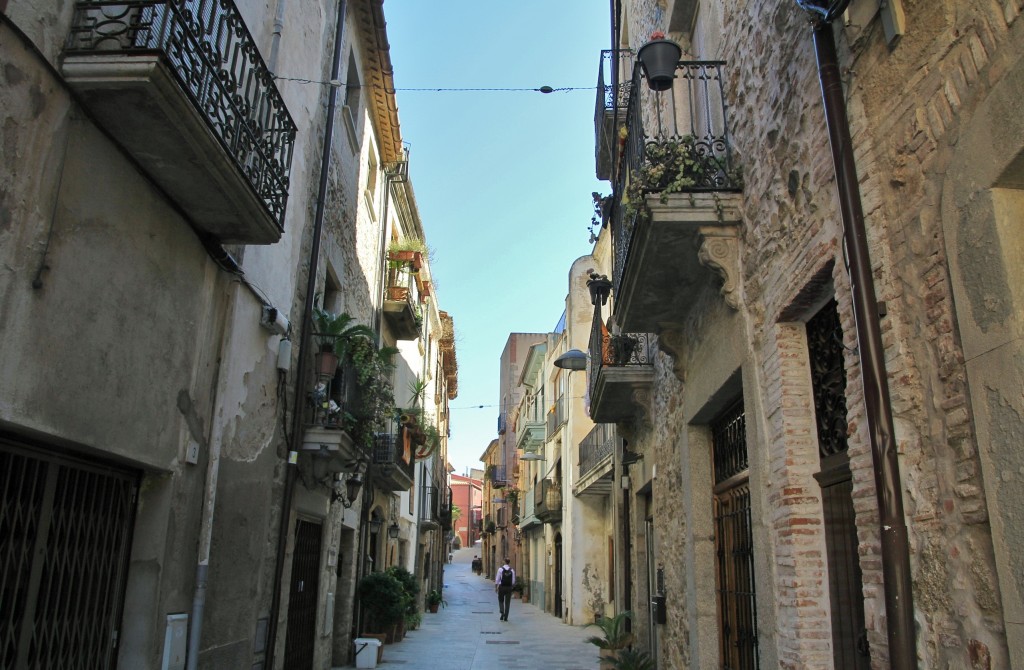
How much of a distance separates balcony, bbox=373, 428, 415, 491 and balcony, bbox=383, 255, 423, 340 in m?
2.43

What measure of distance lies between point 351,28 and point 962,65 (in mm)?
10093

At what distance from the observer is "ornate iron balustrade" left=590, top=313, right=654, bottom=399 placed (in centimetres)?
1009

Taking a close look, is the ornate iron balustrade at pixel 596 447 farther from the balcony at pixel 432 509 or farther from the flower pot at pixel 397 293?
the balcony at pixel 432 509

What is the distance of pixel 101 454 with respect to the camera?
14.6 feet

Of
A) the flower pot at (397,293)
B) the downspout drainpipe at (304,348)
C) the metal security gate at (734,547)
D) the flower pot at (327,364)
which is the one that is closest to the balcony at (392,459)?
the flower pot at (397,293)

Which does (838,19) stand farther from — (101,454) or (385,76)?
(385,76)

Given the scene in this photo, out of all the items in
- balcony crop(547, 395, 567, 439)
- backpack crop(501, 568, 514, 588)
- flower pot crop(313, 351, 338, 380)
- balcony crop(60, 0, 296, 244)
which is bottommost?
backpack crop(501, 568, 514, 588)

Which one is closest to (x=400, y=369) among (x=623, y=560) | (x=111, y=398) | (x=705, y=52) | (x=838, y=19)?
(x=623, y=560)

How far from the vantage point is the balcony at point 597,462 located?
1670 centimetres

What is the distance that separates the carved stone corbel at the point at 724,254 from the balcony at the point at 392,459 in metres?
8.51

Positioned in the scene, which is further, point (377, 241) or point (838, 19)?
point (377, 241)

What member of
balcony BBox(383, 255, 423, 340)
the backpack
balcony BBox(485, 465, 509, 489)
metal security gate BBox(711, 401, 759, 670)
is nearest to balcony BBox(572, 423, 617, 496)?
the backpack

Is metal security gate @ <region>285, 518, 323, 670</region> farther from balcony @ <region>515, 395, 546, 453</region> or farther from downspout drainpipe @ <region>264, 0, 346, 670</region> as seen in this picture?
balcony @ <region>515, 395, 546, 453</region>

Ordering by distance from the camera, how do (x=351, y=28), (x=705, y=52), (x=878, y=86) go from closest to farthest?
(x=878, y=86) < (x=705, y=52) < (x=351, y=28)
